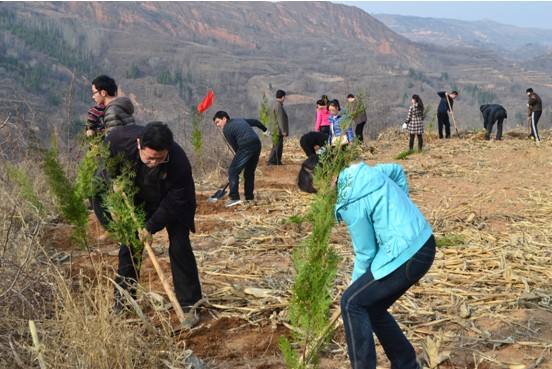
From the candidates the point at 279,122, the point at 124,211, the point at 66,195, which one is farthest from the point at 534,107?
the point at 66,195

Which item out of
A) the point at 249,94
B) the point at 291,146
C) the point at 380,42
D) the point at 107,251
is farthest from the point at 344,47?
the point at 107,251

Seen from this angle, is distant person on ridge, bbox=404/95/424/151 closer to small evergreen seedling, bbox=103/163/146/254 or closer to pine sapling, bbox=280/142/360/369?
small evergreen seedling, bbox=103/163/146/254

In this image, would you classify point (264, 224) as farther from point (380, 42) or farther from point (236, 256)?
point (380, 42)

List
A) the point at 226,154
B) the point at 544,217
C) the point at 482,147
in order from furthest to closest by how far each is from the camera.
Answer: the point at 482,147 < the point at 226,154 < the point at 544,217

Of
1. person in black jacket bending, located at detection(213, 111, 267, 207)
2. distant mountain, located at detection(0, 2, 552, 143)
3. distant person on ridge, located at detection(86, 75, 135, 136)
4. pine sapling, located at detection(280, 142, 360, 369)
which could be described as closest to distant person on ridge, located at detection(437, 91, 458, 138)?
distant mountain, located at detection(0, 2, 552, 143)

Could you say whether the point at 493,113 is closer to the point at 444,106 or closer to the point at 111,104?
the point at 444,106

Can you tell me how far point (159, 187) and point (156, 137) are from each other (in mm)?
495

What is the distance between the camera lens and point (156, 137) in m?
3.25

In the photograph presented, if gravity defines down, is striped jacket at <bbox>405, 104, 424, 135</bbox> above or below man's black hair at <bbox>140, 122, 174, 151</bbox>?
below

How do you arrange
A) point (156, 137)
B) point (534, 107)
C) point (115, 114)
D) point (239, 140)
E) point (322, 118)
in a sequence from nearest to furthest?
point (156, 137) → point (115, 114) → point (239, 140) → point (322, 118) → point (534, 107)

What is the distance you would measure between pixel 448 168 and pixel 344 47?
6103 inches

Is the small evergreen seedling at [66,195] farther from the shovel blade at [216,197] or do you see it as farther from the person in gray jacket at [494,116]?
the person in gray jacket at [494,116]

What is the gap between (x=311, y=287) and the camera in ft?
8.02

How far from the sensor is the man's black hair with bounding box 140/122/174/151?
3.25 metres
